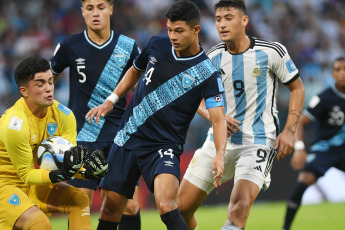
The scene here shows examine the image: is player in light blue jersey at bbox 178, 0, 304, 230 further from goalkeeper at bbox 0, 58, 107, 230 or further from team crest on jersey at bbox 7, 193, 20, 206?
team crest on jersey at bbox 7, 193, 20, 206

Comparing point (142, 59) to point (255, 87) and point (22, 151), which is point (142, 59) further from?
point (22, 151)

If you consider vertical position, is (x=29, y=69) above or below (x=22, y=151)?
above

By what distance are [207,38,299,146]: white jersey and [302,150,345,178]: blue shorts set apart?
2891 mm

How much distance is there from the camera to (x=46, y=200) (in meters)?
5.46

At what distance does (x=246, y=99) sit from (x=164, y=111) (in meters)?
1.03

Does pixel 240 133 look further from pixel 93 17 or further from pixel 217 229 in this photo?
pixel 217 229

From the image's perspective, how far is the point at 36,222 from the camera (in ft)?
16.6

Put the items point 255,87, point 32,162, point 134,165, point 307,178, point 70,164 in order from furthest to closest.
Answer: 1. point 307,178
2. point 255,87
3. point 134,165
4. point 32,162
5. point 70,164

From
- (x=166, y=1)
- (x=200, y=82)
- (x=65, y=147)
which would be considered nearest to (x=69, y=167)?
(x=65, y=147)

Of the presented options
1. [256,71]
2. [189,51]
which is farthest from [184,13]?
[256,71]

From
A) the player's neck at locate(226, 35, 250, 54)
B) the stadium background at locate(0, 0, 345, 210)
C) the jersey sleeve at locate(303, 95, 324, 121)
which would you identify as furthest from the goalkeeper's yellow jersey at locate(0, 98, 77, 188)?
the stadium background at locate(0, 0, 345, 210)

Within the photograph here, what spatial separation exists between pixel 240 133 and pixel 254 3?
11.5 m

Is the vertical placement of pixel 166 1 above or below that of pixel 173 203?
above

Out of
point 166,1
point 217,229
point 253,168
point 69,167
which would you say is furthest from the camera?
point 166,1
